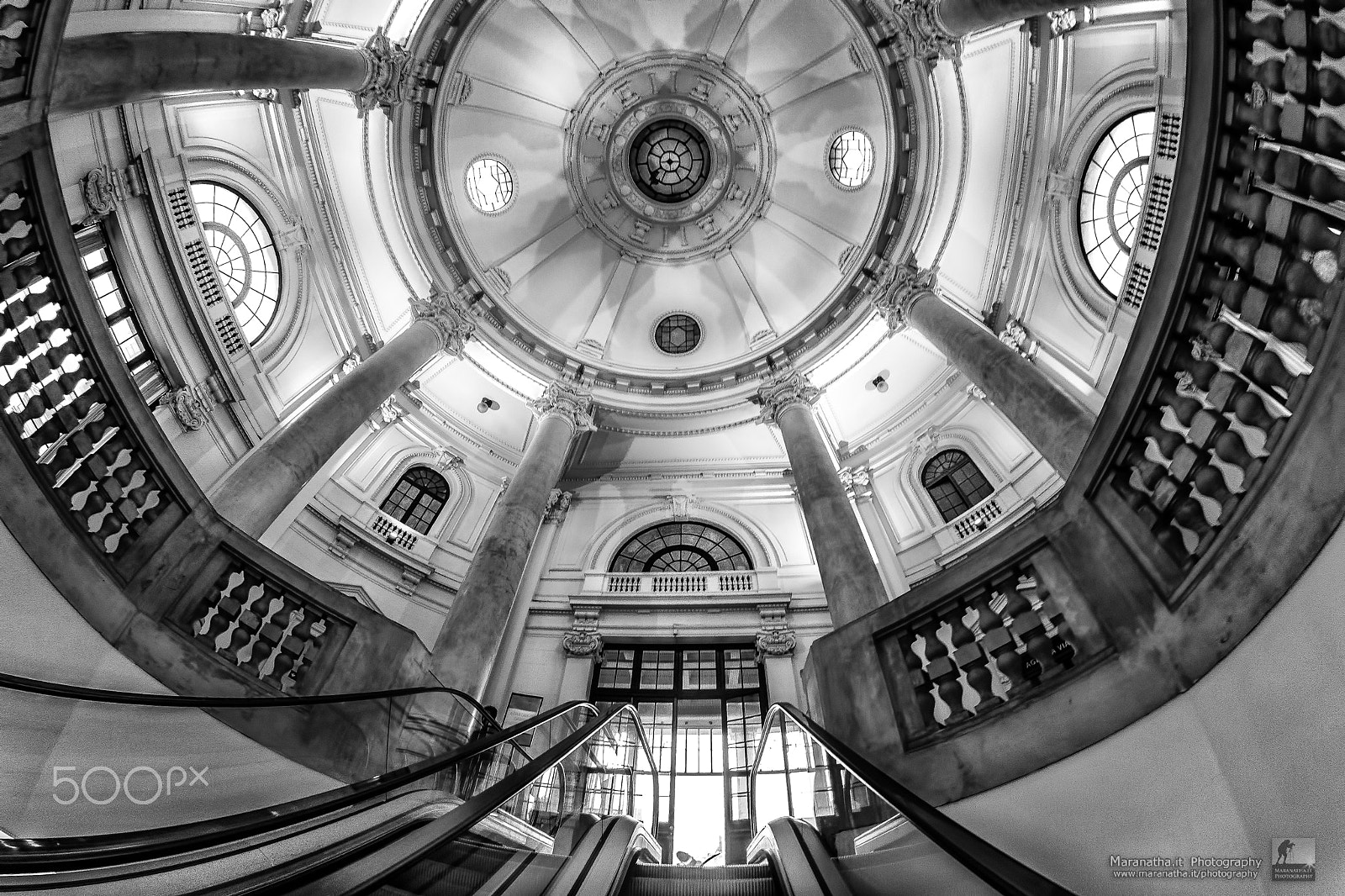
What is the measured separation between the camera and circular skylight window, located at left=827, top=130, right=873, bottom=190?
16.4 metres

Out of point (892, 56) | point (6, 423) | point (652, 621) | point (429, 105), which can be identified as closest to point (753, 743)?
point (652, 621)

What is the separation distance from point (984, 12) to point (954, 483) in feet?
31.2

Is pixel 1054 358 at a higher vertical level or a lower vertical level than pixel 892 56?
lower

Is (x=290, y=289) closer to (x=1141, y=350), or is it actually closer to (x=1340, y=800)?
(x=1141, y=350)

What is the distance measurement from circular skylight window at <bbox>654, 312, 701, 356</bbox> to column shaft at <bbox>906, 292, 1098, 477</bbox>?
836cm

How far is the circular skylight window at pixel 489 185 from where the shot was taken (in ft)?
55.5

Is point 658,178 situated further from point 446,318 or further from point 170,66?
point 170,66

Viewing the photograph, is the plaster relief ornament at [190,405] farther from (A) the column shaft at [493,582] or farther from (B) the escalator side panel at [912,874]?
(B) the escalator side panel at [912,874]

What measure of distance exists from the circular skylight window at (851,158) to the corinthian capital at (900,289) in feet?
13.1

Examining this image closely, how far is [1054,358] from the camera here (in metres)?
11.8

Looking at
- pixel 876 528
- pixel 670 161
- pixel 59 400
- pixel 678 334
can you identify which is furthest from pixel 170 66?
pixel 670 161

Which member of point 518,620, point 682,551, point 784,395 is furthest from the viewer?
point 682,551

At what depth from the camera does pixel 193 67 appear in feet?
22.9

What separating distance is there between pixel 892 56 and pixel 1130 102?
206 inches
